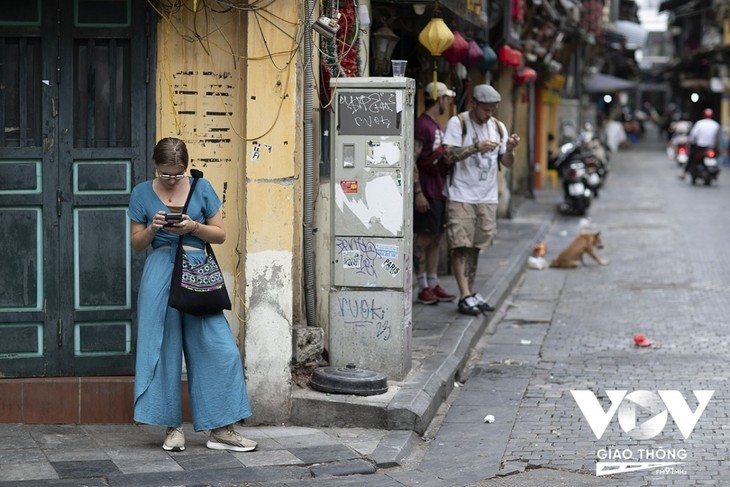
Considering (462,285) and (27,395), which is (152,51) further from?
(462,285)

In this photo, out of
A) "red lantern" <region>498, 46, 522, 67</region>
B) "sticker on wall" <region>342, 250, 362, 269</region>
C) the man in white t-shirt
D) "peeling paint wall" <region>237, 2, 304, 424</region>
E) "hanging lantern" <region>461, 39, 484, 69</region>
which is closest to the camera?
"peeling paint wall" <region>237, 2, 304, 424</region>

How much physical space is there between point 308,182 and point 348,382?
128cm

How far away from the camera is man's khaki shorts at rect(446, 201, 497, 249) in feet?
33.8

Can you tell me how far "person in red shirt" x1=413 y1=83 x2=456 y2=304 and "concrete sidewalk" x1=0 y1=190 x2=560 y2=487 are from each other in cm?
242

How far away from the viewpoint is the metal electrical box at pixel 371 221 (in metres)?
7.72

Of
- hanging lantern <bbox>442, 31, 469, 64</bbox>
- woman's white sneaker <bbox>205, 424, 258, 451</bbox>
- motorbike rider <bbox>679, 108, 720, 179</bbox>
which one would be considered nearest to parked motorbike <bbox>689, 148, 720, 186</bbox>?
motorbike rider <bbox>679, 108, 720, 179</bbox>

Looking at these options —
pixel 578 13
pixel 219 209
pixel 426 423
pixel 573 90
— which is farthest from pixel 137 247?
pixel 573 90

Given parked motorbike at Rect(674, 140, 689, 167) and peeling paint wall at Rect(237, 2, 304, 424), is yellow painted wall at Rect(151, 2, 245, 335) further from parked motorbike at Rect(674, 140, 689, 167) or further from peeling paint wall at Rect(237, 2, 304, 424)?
parked motorbike at Rect(674, 140, 689, 167)

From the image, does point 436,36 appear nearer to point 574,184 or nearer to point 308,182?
point 308,182

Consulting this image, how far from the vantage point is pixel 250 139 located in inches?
282

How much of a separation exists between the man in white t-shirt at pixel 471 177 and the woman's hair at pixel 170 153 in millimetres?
4131

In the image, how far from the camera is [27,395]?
7246 millimetres

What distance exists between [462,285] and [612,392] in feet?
8.24

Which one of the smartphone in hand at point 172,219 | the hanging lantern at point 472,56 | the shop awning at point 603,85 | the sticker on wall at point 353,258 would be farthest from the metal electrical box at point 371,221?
the shop awning at point 603,85
